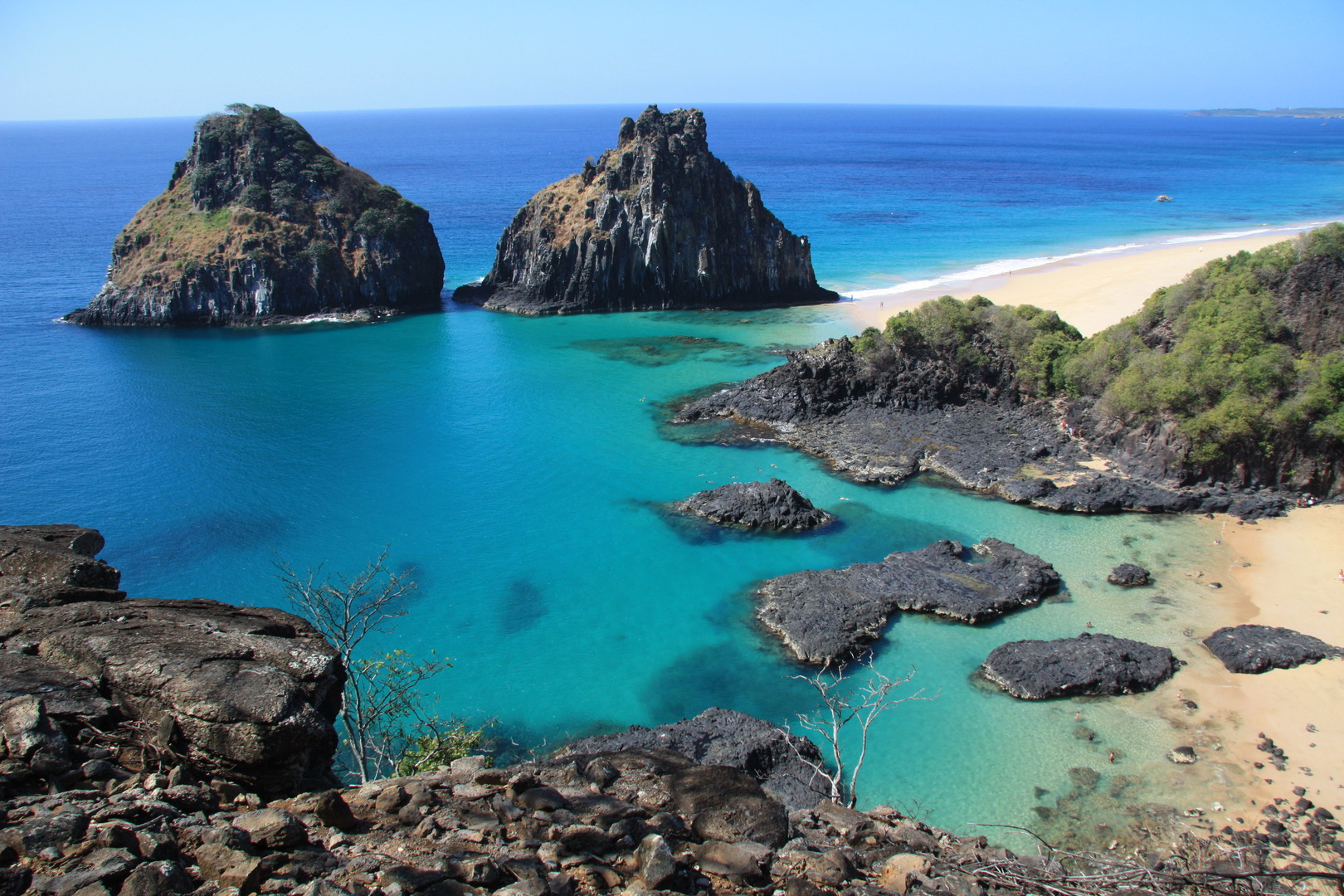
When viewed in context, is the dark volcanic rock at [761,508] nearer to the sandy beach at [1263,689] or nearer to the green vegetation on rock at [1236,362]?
the sandy beach at [1263,689]

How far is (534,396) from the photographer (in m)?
57.2

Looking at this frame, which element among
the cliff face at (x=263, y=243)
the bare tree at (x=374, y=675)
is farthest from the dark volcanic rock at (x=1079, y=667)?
the cliff face at (x=263, y=243)

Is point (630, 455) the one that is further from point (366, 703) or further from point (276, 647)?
point (276, 647)

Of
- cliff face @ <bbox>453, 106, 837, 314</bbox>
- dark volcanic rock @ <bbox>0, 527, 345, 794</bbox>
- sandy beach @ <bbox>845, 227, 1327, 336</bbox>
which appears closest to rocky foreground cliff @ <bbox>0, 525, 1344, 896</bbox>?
dark volcanic rock @ <bbox>0, 527, 345, 794</bbox>

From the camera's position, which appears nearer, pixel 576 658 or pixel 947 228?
pixel 576 658

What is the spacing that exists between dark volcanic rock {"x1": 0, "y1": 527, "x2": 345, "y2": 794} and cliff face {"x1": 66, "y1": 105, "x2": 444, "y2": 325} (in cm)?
7292

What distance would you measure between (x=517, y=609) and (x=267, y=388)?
38714 millimetres

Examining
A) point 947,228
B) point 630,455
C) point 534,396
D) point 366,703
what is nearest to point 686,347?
Answer: point 534,396

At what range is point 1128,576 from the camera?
31.9 metres

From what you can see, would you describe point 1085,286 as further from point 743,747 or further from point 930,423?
point 743,747

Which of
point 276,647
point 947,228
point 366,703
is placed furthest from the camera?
point 947,228

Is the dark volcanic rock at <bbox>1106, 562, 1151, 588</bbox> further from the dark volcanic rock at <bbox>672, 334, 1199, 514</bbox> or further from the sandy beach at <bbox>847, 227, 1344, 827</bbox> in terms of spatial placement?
the dark volcanic rock at <bbox>672, 334, 1199, 514</bbox>

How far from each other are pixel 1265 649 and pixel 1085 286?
62.1m

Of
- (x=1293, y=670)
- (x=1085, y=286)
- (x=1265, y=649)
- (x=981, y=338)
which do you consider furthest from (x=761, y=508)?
(x=1085, y=286)
